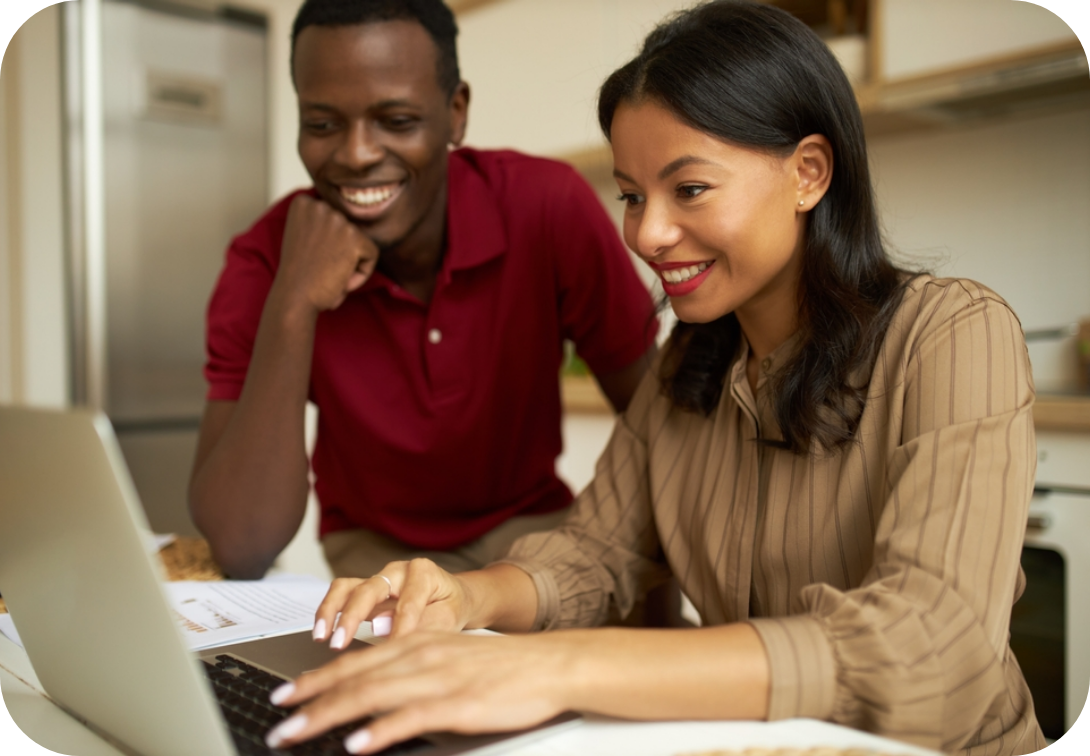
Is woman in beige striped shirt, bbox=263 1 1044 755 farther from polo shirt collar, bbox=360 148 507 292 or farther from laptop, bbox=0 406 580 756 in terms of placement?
polo shirt collar, bbox=360 148 507 292

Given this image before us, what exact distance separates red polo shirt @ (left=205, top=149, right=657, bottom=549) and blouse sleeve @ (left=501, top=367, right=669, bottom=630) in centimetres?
33

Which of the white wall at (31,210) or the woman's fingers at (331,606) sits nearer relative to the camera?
the woman's fingers at (331,606)

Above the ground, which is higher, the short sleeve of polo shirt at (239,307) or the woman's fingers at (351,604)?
the short sleeve of polo shirt at (239,307)

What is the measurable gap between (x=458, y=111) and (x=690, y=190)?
677 mm

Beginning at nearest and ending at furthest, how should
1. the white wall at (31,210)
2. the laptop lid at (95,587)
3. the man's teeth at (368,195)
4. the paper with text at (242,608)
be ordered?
the laptop lid at (95,587)
the paper with text at (242,608)
the man's teeth at (368,195)
the white wall at (31,210)

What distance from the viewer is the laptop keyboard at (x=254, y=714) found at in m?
0.54

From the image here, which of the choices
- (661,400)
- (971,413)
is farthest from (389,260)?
(971,413)

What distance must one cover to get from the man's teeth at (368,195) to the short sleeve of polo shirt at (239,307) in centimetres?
12

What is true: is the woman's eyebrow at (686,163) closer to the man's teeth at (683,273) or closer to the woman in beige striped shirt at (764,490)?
the woman in beige striped shirt at (764,490)

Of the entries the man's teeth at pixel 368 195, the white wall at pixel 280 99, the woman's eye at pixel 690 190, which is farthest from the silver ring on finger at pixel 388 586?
the white wall at pixel 280 99

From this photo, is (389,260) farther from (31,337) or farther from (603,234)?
(31,337)

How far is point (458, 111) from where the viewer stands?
1433 millimetres

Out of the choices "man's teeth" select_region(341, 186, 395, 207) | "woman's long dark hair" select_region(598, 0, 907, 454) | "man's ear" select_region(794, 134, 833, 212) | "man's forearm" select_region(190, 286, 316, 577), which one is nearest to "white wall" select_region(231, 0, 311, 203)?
"man's teeth" select_region(341, 186, 395, 207)

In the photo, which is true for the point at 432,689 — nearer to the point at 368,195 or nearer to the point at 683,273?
the point at 683,273
